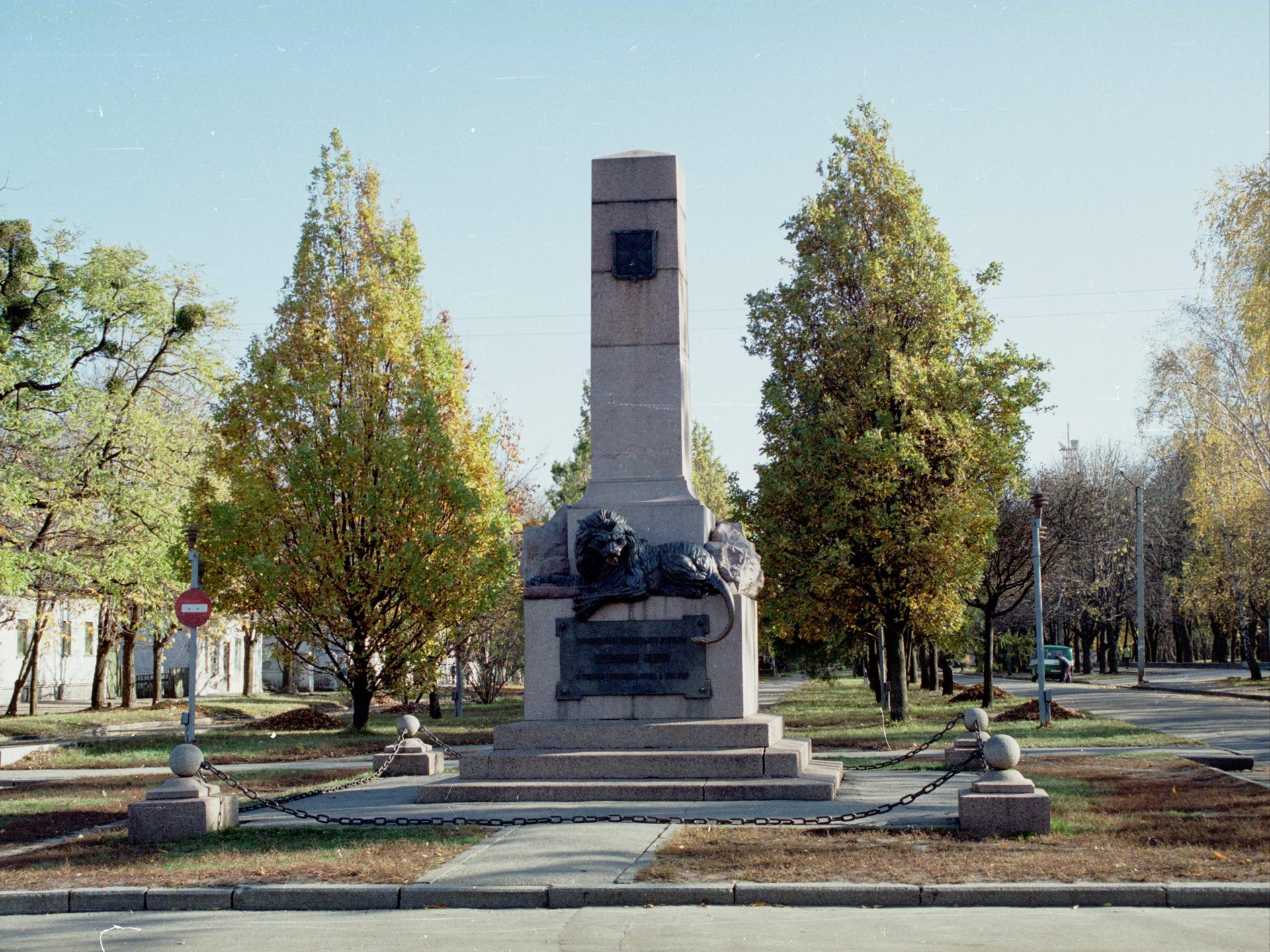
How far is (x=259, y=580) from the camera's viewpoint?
82.2 ft

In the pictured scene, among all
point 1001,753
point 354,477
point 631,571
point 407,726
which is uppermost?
point 354,477

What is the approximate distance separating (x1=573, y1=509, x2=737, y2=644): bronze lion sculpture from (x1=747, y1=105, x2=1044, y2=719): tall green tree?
13021 mm

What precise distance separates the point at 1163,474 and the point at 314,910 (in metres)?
60.3

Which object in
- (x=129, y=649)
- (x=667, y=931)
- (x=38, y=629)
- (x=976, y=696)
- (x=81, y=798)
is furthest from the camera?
(x=129, y=649)

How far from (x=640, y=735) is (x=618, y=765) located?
504 mm

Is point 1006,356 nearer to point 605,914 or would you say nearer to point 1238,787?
point 1238,787

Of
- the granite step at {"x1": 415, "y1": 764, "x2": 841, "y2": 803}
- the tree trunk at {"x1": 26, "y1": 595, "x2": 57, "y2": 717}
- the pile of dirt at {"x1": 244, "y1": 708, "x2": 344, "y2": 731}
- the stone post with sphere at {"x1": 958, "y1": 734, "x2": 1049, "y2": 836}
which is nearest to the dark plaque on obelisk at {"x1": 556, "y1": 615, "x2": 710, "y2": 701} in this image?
the granite step at {"x1": 415, "y1": 764, "x2": 841, "y2": 803}

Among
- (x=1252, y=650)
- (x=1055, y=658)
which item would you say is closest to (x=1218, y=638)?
(x=1055, y=658)

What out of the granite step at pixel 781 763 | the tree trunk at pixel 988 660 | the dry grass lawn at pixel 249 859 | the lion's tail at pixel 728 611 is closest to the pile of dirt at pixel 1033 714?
the tree trunk at pixel 988 660

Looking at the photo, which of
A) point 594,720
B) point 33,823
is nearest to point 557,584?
point 594,720

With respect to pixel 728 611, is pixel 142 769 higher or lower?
lower

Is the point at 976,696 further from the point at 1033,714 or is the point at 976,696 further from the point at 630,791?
the point at 630,791

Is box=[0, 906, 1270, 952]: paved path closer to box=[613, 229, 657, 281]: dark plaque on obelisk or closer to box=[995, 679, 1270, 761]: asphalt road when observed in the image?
box=[613, 229, 657, 281]: dark plaque on obelisk

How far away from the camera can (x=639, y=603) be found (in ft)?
43.1
